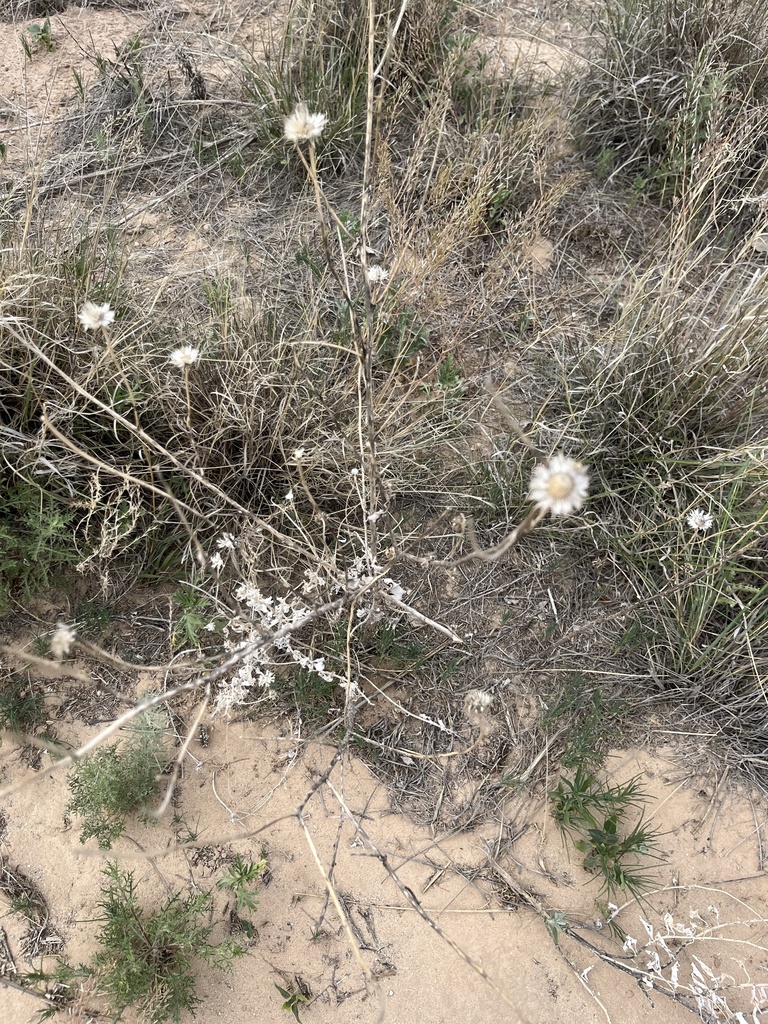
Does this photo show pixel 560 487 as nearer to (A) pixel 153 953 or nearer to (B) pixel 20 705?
(A) pixel 153 953

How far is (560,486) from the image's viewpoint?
115 centimetres

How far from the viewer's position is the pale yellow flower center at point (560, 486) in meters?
1.15

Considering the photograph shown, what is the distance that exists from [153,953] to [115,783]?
0.44m

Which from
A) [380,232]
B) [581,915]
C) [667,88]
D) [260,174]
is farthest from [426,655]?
[667,88]

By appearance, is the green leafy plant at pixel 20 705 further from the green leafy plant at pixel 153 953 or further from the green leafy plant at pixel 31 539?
the green leafy plant at pixel 153 953

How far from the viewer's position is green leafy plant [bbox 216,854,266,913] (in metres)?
1.96

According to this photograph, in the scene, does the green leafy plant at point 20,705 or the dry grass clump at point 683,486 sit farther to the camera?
the dry grass clump at point 683,486

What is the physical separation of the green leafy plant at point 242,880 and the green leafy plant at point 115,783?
303 mm

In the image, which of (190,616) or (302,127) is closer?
(302,127)

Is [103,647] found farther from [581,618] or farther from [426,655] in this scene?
[581,618]

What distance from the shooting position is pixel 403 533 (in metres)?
2.48

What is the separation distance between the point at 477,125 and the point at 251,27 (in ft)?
4.57

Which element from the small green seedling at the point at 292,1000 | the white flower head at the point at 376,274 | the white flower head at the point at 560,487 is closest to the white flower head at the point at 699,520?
the white flower head at the point at 560,487

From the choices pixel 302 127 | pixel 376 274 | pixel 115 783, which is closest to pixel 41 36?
pixel 376 274
